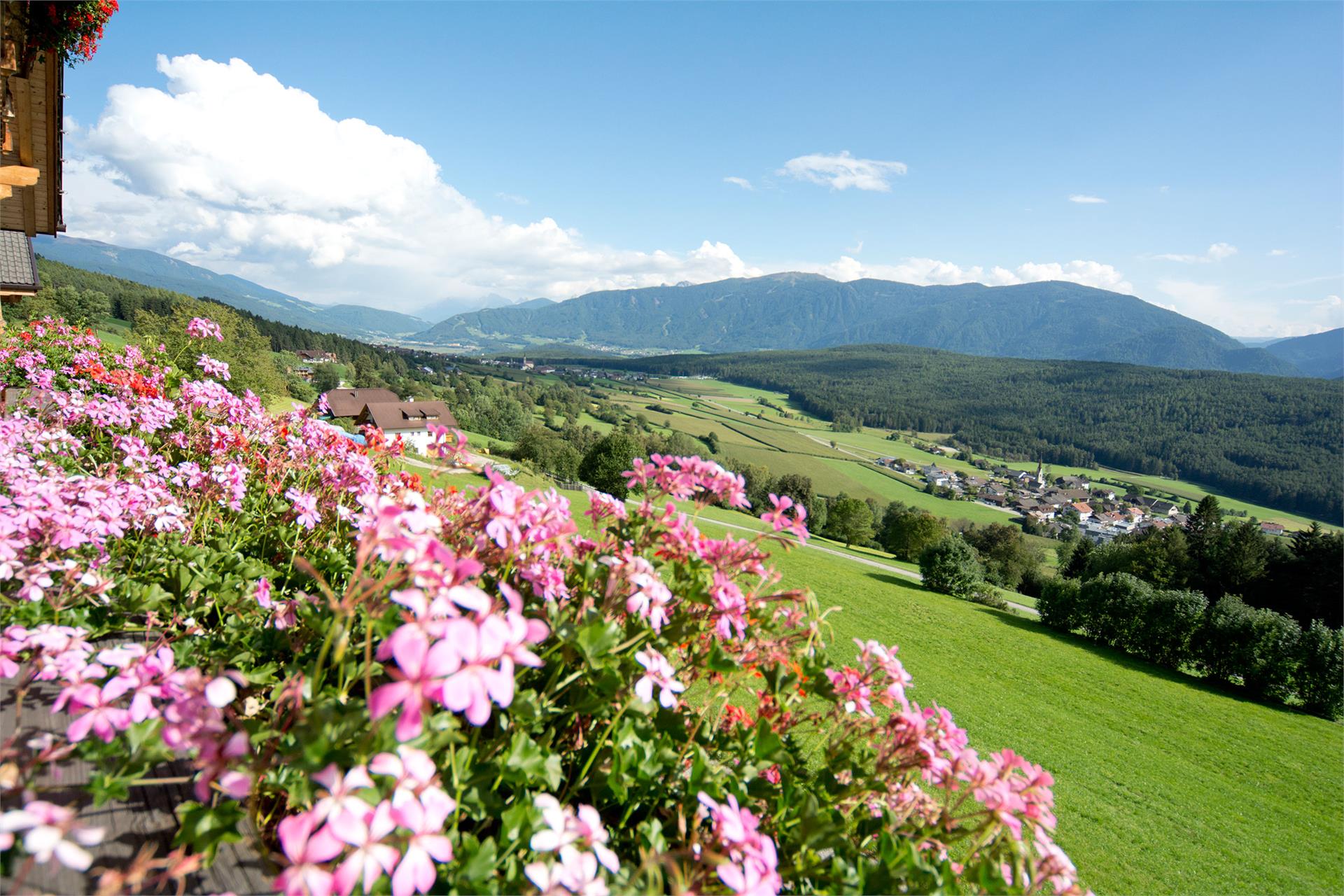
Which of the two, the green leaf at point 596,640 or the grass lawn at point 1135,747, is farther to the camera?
the grass lawn at point 1135,747

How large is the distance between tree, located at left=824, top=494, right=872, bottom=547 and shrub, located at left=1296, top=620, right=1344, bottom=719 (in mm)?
29476

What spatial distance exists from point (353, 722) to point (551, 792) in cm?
89

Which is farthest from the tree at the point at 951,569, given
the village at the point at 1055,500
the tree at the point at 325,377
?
the tree at the point at 325,377

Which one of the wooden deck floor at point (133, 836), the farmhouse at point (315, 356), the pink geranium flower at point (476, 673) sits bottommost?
the farmhouse at point (315, 356)

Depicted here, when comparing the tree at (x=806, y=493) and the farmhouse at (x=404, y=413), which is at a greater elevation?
the farmhouse at (x=404, y=413)

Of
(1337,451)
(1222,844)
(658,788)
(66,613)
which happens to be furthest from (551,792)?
(1337,451)

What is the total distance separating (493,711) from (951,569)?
30.0 metres

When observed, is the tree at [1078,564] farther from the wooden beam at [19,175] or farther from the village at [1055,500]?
the wooden beam at [19,175]

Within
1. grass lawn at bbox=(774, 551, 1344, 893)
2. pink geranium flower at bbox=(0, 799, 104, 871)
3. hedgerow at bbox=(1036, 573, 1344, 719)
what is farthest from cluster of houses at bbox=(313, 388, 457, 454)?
pink geranium flower at bbox=(0, 799, 104, 871)

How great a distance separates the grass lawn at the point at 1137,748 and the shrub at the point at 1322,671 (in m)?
0.87

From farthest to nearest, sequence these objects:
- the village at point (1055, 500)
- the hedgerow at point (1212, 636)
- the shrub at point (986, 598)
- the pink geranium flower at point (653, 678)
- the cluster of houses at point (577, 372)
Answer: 1. the cluster of houses at point (577, 372)
2. the village at point (1055, 500)
3. the shrub at point (986, 598)
4. the hedgerow at point (1212, 636)
5. the pink geranium flower at point (653, 678)

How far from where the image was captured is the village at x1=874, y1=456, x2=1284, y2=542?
73.6m

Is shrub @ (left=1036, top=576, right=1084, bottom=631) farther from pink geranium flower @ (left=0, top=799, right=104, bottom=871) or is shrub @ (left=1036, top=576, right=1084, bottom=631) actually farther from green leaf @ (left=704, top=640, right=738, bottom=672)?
pink geranium flower @ (left=0, top=799, right=104, bottom=871)

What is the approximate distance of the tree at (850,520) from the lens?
47594mm
